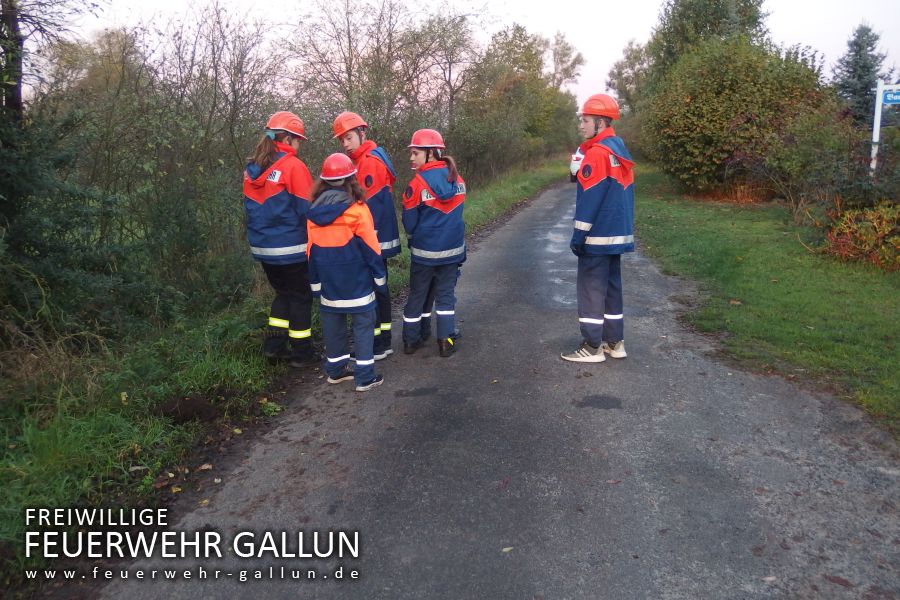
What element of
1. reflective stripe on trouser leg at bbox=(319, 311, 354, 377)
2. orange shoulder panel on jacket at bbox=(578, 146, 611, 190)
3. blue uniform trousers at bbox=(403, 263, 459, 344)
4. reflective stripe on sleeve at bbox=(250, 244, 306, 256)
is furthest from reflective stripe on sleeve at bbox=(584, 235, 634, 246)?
reflective stripe on sleeve at bbox=(250, 244, 306, 256)

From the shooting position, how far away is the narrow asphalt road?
3035 mm

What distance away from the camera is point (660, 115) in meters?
21.5

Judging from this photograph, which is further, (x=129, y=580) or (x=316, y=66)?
(x=316, y=66)

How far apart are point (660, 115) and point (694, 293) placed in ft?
47.6

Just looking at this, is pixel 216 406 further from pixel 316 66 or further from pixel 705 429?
pixel 316 66

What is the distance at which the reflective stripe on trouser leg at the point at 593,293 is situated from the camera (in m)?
5.79

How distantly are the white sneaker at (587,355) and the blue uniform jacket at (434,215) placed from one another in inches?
→ 55.4

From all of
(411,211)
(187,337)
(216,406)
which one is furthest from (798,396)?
(187,337)

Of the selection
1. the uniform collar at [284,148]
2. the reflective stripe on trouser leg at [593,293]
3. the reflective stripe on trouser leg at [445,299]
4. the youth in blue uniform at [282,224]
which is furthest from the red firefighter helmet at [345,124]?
the reflective stripe on trouser leg at [593,293]

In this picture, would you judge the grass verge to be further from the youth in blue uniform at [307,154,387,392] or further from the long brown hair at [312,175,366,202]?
the long brown hair at [312,175,366,202]

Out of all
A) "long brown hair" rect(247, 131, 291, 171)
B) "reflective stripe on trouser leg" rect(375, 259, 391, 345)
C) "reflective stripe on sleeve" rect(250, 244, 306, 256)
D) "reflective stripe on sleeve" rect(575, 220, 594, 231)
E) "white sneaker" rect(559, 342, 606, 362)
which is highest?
"long brown hair" rect(247, 131, 291, 171)

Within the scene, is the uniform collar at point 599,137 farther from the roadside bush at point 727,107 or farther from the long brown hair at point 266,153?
the roadside bush at point 727,107

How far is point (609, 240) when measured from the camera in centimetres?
562

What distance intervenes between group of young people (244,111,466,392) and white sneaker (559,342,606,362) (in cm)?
114
